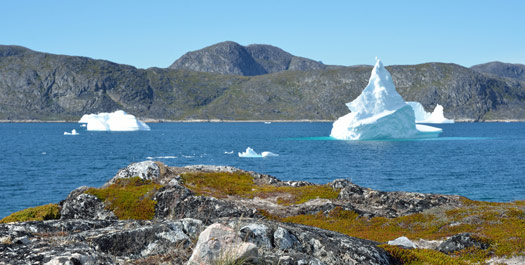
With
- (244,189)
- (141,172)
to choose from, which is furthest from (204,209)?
(141,172)

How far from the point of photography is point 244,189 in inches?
971

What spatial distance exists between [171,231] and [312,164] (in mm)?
72757

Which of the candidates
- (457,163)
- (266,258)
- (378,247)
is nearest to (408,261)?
(378,247)

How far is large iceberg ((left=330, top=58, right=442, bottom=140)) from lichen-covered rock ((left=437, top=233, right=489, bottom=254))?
91.0 metres

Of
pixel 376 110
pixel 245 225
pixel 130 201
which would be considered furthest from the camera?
pixel 376 110

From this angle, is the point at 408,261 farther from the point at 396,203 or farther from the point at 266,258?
the point at 396,203

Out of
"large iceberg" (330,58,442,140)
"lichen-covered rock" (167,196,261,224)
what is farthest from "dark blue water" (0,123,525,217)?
"lichen-covered rock" (167,196,261,224)

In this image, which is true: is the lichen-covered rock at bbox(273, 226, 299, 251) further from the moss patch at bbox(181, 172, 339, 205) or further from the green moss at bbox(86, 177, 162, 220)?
the moss patch at bbox(181, 172, 339, 205)

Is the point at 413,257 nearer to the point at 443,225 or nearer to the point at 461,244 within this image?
the point at 461,244

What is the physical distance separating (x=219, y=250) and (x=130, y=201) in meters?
14.3

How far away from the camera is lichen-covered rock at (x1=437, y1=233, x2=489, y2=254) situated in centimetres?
1269

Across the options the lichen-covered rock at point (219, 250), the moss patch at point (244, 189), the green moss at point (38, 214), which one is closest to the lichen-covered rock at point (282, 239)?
the lichen-covered rock at point (219, 250)

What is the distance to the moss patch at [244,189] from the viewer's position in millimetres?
23006

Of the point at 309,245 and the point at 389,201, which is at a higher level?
the point at 309,245
